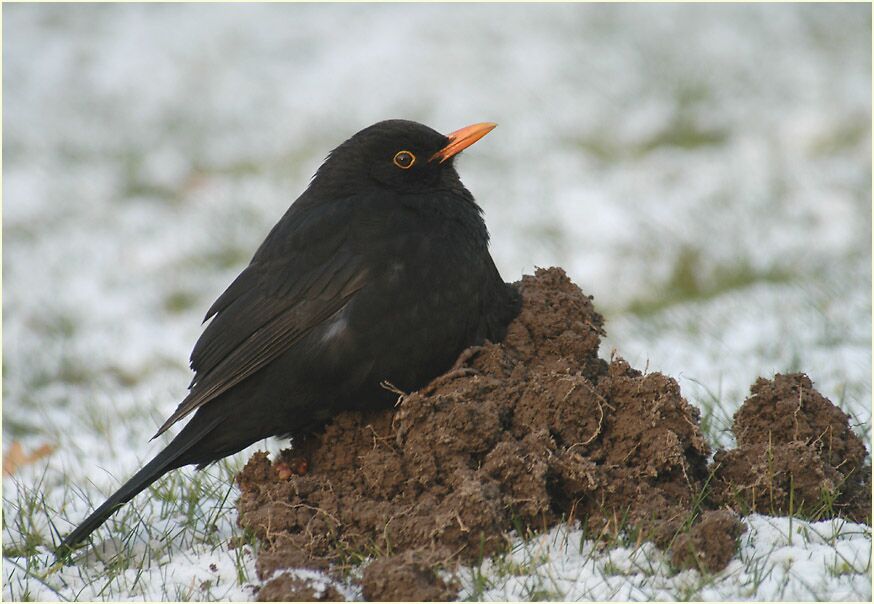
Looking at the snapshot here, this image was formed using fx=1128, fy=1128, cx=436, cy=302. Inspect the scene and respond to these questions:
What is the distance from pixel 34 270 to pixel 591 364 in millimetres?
6264

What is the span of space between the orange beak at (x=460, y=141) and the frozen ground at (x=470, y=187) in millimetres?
1416

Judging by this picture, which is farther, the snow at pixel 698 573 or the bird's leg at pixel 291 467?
the bird's leg at pixel 291 467

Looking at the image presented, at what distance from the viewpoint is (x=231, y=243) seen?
9.12 m

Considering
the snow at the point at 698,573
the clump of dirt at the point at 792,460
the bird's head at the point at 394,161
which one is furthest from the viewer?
the bird's head at the point at 394,161

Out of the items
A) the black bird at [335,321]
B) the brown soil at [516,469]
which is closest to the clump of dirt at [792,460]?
the brown soil at [516,469]

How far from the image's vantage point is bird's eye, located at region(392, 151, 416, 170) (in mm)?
4379

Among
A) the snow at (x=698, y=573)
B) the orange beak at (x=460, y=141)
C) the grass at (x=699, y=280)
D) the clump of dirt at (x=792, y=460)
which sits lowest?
the snow at (x=698, y=573)

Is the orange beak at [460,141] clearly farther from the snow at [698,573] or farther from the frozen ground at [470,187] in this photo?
the snow at [698,573]

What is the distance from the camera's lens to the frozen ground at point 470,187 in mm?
3748

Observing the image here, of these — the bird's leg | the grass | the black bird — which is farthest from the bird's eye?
the grass

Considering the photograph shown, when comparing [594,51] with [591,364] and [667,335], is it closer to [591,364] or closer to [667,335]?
[667,335]

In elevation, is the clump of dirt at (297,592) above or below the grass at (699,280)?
below

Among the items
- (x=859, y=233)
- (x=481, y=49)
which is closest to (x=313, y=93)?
(x=481, y=49)

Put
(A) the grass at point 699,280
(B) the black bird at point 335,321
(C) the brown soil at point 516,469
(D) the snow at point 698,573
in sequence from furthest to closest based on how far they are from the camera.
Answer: (A) the grass at point 699,280 → (B) the black bird at point 335,321 → (C) the brown soil at point 516,469 → (D) the snow at point 698,573
